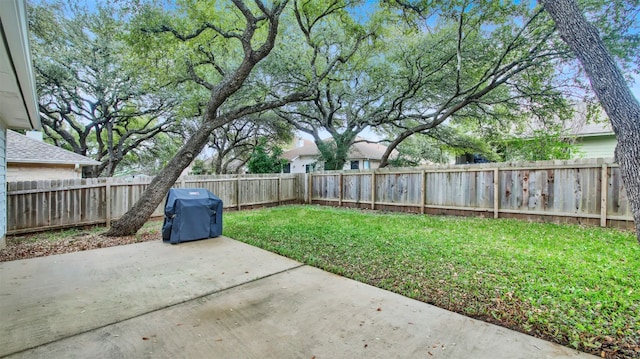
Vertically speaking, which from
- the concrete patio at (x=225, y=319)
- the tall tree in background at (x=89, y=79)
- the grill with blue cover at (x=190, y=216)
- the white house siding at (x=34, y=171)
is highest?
the tall tree in background at (x=89, y=79)

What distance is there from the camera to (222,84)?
21.8 feet

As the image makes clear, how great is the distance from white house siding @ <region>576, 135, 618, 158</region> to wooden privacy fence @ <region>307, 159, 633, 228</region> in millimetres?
6411

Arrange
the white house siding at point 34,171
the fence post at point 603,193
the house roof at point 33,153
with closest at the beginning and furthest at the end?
1. the fence post at point 603,193
2. the house roof at point 33,153
3. the white house siding at point 34,171

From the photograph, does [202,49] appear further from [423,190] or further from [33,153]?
[423,190]

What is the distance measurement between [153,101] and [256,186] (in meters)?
8.24

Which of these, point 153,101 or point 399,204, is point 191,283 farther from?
point 153,101

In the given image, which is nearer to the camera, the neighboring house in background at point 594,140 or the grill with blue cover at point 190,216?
the grill with blue cover at point 190,216

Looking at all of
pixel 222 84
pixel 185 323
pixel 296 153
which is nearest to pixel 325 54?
pixel 222 84

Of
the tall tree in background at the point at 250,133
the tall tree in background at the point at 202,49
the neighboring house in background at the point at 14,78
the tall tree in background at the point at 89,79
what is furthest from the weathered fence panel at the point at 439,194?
the tall tree in background at the point at 250,133

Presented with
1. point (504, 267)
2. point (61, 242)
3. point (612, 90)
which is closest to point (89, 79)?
point (61, 242)

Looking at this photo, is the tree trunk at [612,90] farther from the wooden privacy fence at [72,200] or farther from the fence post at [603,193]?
the wooden privacy fence at [72,200]

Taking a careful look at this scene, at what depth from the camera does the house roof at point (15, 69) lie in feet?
6.88

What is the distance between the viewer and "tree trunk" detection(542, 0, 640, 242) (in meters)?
2.01

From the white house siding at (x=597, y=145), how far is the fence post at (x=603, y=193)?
6.65 m
